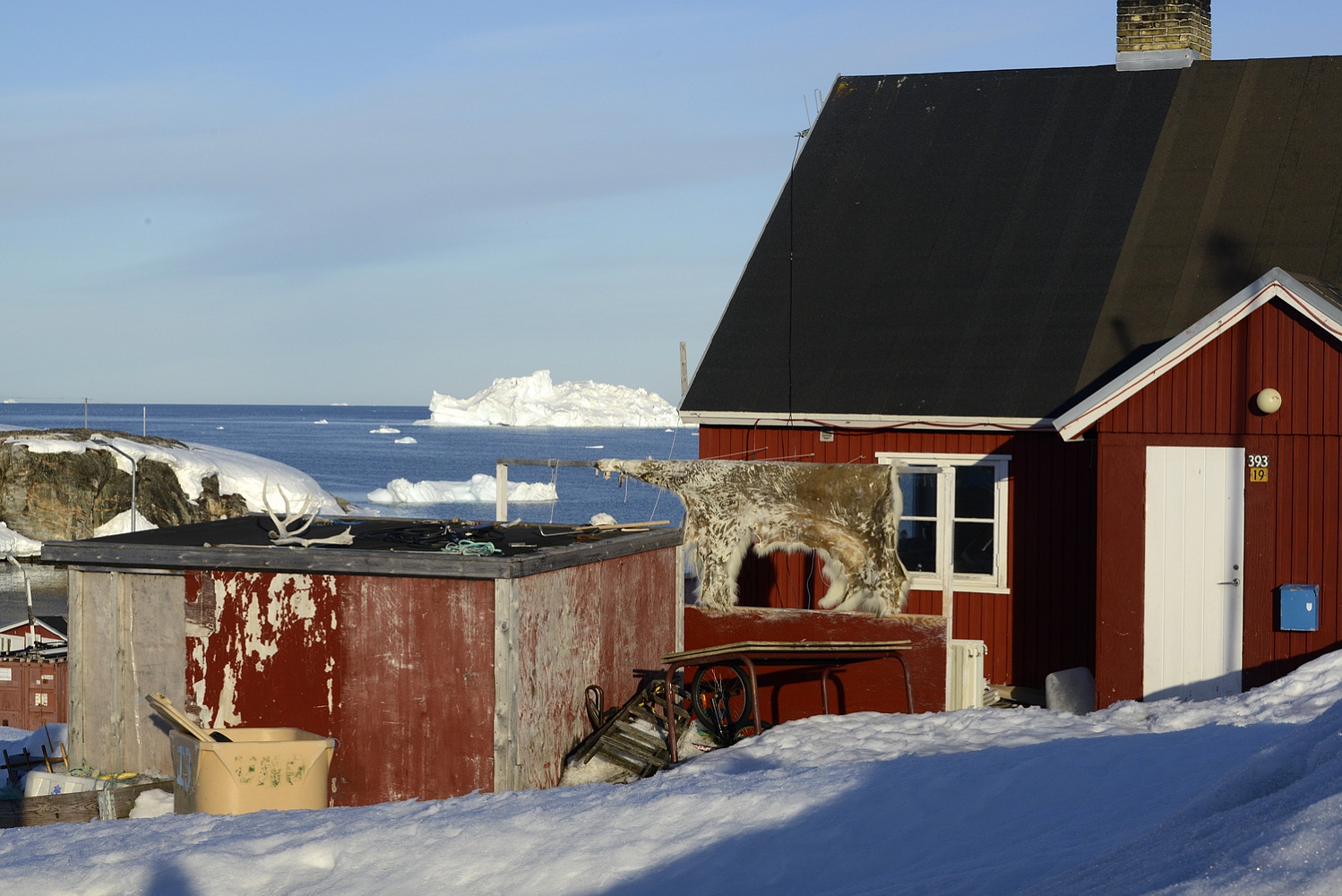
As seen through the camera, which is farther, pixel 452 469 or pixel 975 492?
pixel 452 469

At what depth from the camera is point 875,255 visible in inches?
663

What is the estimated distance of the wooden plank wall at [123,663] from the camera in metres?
10.9

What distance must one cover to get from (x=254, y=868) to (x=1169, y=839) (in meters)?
4.73

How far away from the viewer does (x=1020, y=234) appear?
1638 cm

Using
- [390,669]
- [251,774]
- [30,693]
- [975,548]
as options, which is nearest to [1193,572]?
[975,548]

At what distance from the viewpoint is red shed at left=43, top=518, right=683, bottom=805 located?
10156 millimetres

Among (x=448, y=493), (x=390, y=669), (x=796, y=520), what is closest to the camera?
(x=390, y=669)

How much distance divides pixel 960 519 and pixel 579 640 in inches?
204

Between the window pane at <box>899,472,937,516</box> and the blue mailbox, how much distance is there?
12.9ft

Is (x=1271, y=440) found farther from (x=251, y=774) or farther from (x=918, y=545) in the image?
(x=251, y=774)

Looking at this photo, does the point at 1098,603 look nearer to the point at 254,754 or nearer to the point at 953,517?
the point at 953,517

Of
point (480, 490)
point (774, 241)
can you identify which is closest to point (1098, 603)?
point (774, 241)

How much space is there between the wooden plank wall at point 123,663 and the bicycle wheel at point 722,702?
14.8 feet

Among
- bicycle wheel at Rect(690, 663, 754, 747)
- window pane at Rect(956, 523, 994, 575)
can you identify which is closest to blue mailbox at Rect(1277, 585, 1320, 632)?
window pane at Rect(956, 523, 994, 575)
